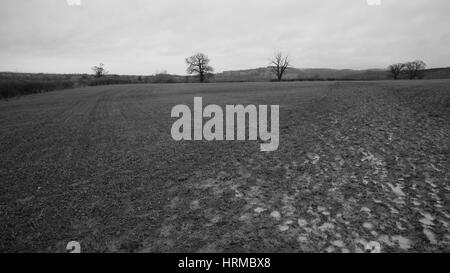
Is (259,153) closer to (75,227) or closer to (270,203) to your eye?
(270,203)

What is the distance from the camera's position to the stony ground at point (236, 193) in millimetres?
4340

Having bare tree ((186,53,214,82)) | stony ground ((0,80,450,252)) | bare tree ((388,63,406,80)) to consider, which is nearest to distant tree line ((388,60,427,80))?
bare tree ((388,63,406,80))

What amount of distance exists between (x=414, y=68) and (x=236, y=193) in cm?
15123

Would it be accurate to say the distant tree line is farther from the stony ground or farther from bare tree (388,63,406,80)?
the stony ground

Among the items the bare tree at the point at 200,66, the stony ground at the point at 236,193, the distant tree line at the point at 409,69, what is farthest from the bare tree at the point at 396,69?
the stony ground at the point at 236,193

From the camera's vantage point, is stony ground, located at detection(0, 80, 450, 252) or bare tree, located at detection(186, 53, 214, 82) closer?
stony ground, located at detection(0, 80, 450, 252)

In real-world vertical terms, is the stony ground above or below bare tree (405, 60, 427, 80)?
below

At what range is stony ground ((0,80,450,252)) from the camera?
14.2ft

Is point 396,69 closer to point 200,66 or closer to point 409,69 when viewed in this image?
point 409,69

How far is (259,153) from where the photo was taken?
864 cm

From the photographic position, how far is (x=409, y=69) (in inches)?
4690

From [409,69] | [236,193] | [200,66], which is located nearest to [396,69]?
[409,69]
